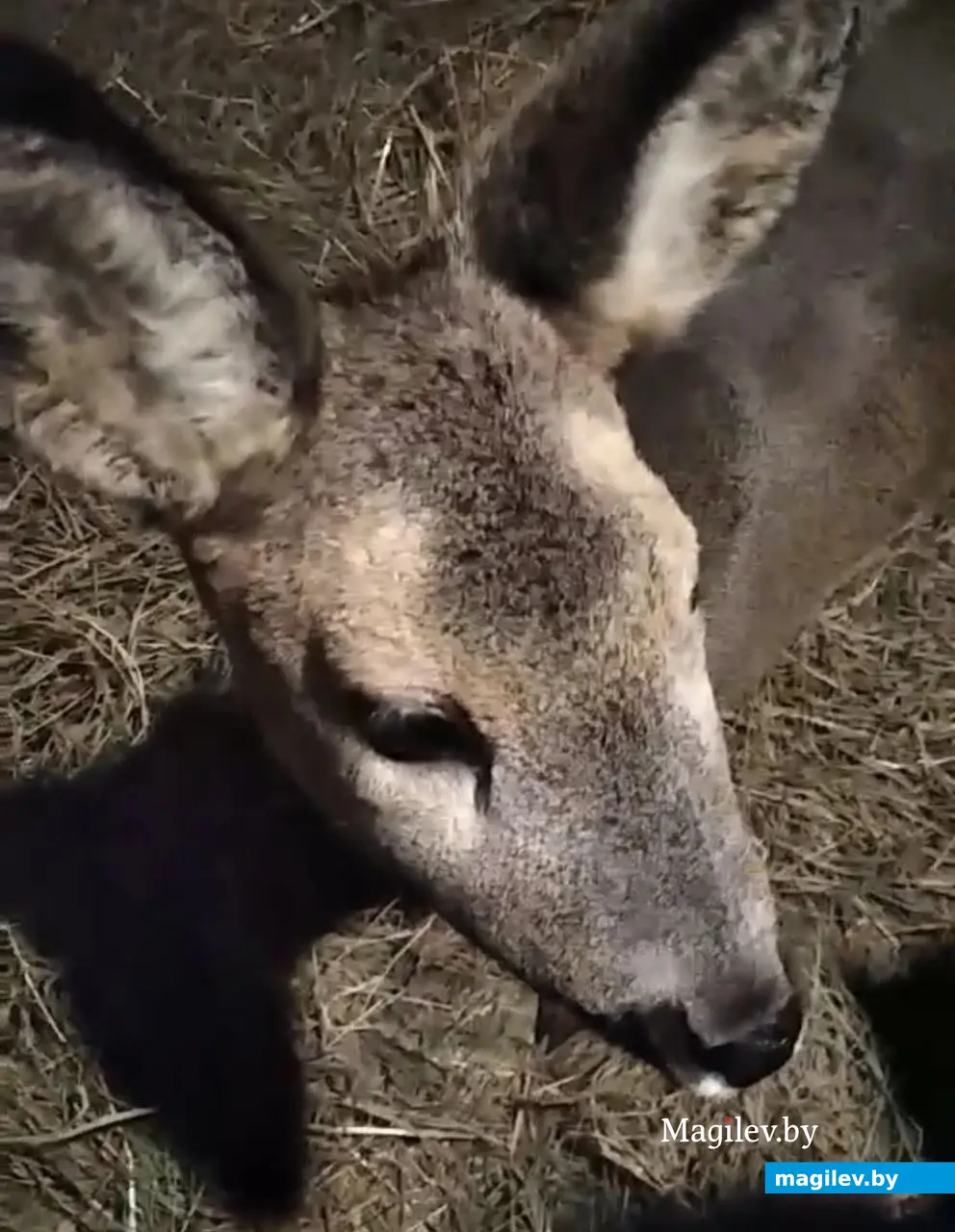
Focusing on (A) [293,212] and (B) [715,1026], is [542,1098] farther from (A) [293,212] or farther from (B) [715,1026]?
(A) [293,212]

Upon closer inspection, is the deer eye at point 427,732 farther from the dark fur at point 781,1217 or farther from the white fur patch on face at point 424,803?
the dark fur at point 781,1217

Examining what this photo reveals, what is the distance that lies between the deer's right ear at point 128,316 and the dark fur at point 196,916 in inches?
30.1

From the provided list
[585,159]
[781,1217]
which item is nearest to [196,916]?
[781,1217]

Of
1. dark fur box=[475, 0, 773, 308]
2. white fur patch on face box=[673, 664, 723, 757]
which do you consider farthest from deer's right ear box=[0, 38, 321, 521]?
white fur patch on face box=[673, 664, 723, 757]

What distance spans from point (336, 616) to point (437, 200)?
1.06m

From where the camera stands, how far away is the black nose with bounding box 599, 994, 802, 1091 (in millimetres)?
1295

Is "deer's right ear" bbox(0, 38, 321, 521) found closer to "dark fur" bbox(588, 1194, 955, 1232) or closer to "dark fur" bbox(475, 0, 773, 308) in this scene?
"dark fur" bbox(475, 0, 773, 308)

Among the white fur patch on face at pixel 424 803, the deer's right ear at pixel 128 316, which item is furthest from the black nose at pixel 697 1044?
the deer's right ear at pixel 128 316

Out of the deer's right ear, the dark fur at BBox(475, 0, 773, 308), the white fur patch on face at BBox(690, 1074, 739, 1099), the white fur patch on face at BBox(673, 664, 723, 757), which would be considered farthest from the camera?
the white fur patch on face at BBox(690, 1074, 739, 1099)

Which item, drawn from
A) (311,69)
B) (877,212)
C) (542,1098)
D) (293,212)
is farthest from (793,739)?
(311,69)

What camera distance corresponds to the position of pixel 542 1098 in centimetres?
199

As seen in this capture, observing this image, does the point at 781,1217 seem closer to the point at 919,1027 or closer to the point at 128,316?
the point at 919,1027

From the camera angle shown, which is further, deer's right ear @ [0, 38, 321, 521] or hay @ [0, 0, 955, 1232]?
hay @ [0, 0, 955, 1232]

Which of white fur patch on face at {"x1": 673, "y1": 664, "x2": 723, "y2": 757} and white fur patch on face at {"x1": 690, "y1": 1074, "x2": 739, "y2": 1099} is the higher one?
white fur patch on face at {"x1": 673, "y1": 664, "x2": 723, "y2": 757}
